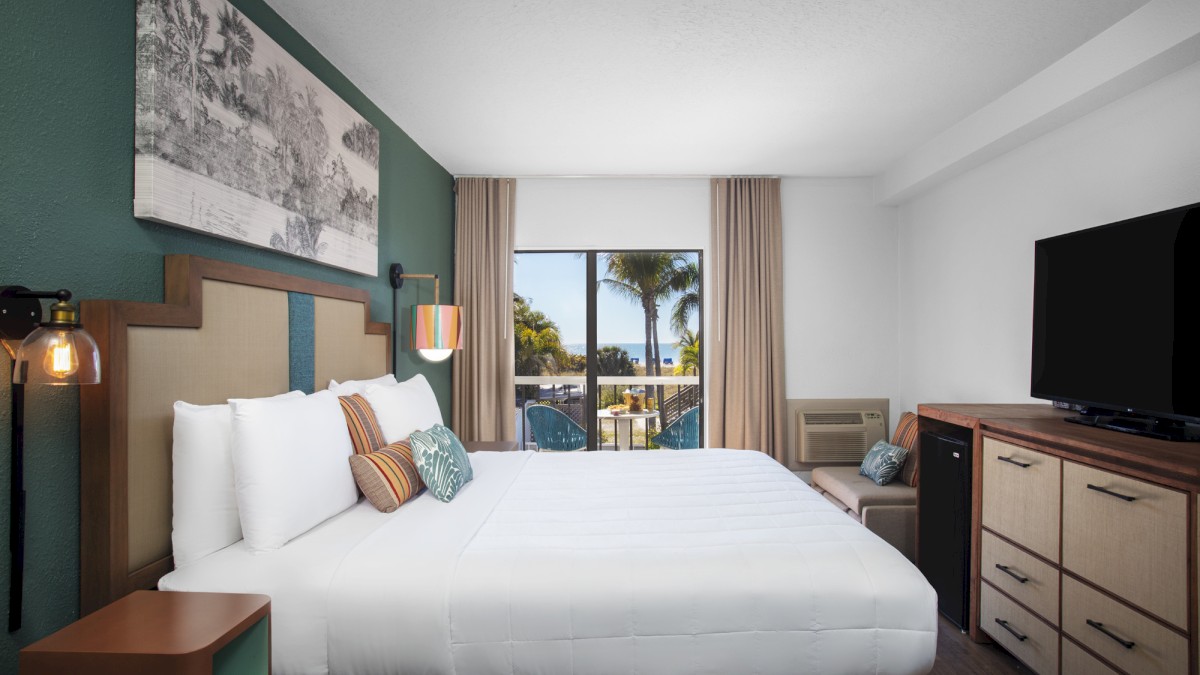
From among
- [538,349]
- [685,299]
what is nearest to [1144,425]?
[685,299]

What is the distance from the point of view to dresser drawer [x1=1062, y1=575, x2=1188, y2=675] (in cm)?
152

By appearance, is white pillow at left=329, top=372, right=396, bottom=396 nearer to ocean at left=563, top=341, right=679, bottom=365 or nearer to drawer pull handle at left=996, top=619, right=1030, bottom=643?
ocean at left=563, top=341, right=679, bottom=365

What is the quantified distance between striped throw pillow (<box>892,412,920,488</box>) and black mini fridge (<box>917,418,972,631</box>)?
0.58m

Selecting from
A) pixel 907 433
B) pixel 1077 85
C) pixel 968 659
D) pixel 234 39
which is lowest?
pixel 968 659

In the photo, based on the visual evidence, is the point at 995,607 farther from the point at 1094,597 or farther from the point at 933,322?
the point at 933,322

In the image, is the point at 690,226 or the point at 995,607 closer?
the point at 995,607

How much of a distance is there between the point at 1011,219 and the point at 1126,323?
4.45 feet

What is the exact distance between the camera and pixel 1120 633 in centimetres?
167

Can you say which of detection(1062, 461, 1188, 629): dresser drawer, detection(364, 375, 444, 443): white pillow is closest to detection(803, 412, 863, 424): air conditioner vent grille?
detection(1062, 461, 1188, 629): dresser drawer

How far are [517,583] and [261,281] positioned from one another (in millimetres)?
1436

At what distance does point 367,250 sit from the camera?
280cm

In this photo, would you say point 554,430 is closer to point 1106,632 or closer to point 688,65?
point 688,65

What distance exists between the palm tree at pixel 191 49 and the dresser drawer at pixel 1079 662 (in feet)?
11.2

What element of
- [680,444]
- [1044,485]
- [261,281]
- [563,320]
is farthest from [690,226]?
[261,281]
